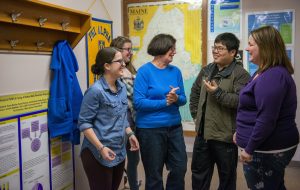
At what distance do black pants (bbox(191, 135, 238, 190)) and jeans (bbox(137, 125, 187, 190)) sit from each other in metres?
0.12

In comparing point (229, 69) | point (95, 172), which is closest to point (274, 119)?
point (229, 69)

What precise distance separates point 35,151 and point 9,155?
0.22 meters

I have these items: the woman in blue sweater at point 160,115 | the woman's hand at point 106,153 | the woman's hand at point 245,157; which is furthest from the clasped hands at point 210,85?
the woman's hand at point 106,153

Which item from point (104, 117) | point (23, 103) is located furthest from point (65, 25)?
point (104, 117)

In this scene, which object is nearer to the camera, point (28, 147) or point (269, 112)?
point (269, 112)

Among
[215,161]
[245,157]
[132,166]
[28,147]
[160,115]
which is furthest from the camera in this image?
[132,166]

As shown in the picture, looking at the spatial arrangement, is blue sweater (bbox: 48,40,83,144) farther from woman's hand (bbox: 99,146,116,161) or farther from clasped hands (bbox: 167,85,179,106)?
clasped hands (bbox: 167,85,179,106)

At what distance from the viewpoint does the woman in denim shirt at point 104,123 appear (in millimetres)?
1770

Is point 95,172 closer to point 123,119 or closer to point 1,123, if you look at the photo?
point 123,119

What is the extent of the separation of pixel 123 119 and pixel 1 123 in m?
0.71

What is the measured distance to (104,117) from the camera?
182 cm

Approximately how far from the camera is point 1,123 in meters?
1.65

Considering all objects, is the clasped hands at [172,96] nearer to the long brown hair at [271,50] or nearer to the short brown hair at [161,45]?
the short brown hair at [161,45]

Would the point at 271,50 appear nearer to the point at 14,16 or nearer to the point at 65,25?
the point at 65,25
